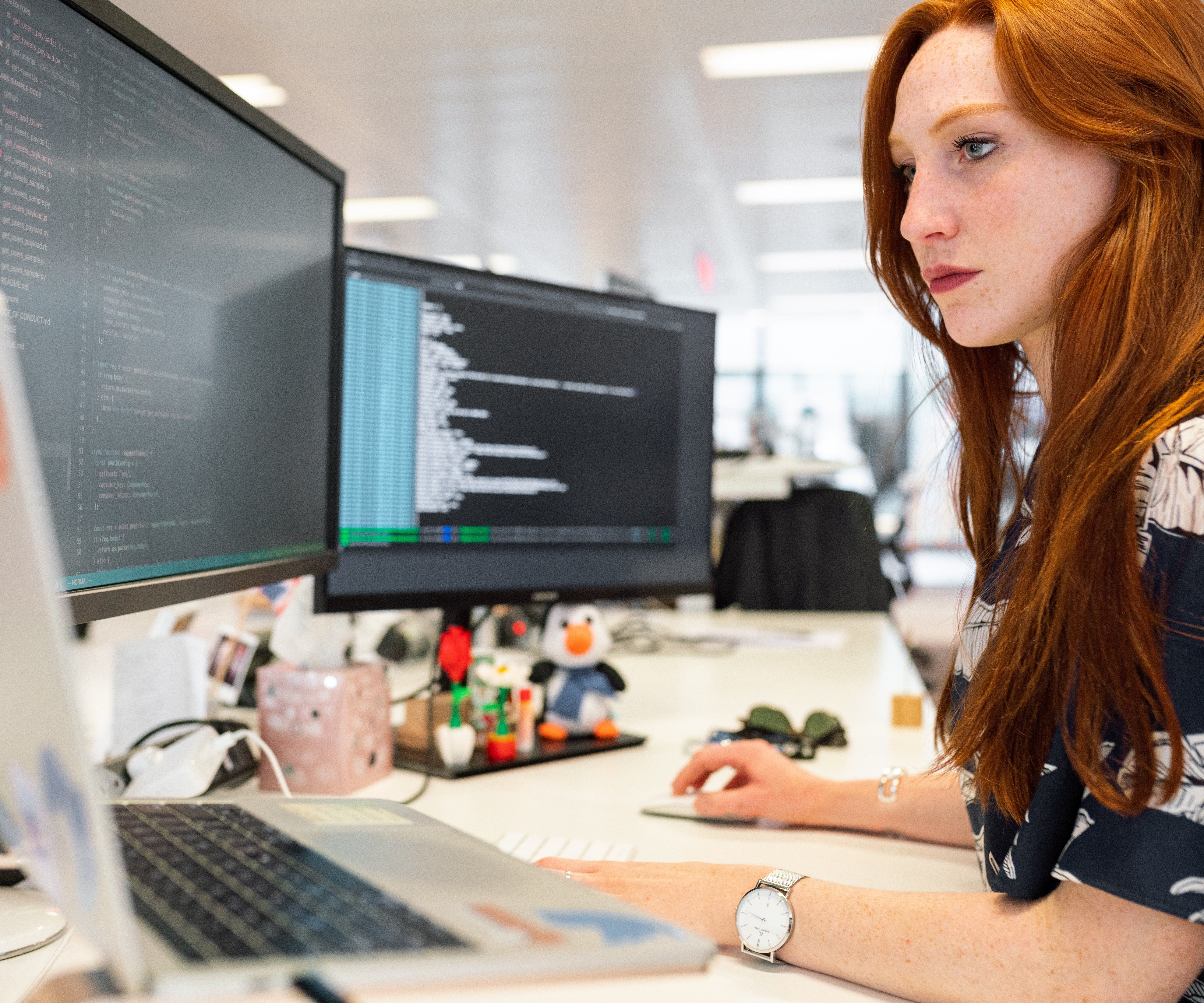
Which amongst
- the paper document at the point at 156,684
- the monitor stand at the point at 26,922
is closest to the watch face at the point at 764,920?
the monitor stand at the point at 26,922

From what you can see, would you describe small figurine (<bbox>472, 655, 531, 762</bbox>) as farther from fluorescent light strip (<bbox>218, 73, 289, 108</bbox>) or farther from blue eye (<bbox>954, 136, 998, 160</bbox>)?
fluorescent light strip (<bbox>218, 73, 289, 108</bbox>)

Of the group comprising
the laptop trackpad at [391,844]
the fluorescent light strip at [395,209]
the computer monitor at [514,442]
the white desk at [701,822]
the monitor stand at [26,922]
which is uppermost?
the fluorescent light strip at [395,209]

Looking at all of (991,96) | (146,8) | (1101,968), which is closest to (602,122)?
(146,8)

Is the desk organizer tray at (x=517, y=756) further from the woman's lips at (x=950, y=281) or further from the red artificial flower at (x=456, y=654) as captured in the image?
the woman's lips at (x=950, y=281)

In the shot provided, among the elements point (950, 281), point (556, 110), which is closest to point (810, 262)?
point (556, 110)

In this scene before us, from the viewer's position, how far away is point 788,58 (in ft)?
12.5

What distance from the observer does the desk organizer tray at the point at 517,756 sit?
99cm

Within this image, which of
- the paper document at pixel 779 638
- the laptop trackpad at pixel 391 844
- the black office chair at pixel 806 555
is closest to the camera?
the laptop trackpad at pixel 391 844

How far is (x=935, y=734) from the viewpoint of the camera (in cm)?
79

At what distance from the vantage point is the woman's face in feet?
2.16

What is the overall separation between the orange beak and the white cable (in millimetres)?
382

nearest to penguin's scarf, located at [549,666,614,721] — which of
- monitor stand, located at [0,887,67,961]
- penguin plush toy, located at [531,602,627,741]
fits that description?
penguin plush toy, located at [531,602,627,741]

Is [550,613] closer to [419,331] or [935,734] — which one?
[419,331]

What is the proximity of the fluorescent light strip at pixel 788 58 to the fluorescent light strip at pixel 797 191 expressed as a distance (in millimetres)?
1325
